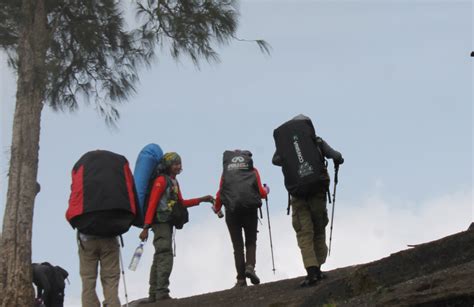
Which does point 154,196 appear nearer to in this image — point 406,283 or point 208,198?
point 208,198

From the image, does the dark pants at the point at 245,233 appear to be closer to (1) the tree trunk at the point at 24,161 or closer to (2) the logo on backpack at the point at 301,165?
(2) the logo on backpack at the point at 301,165

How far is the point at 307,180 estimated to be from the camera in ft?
26.2

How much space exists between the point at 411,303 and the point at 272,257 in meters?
4.27

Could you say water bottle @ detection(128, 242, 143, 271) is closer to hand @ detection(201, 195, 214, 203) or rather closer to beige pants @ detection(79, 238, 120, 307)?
beige pants @ detection(79, 238, 120, 307)

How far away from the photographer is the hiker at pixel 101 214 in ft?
23.4

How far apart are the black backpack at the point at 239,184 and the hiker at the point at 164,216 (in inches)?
18.8

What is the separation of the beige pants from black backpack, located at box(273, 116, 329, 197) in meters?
1.69

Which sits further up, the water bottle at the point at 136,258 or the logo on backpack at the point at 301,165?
the logo on backpack at the point at 301,165

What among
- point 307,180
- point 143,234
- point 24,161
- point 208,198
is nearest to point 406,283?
point 307,180

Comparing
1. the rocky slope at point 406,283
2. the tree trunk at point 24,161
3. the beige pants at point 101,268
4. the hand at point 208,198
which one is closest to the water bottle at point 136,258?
the beige pants at point 101,268

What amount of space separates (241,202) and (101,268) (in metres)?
2.11

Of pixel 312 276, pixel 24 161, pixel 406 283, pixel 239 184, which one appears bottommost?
pixel 406 283

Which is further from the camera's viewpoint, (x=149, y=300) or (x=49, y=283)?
(x=49, y=283)

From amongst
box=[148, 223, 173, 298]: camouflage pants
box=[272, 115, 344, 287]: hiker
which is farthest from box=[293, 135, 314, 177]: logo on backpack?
box=[148, 223, 173, 298]: camouflage pants
